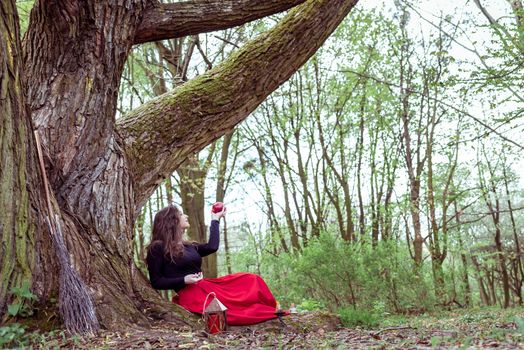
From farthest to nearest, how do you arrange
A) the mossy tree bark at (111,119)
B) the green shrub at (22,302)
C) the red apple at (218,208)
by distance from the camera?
the red apple at (218,208), the mossy tree bark at (111,119), the green shrub at (22,302)

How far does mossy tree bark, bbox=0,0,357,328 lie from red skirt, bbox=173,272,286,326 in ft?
1.77

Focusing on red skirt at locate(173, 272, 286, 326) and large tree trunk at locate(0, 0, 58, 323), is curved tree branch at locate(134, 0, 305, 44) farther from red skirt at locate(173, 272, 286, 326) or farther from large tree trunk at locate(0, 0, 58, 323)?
red skirt at locate(173, 272, 286, 326)

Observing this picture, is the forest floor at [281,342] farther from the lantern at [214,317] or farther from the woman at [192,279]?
the woman at [192,279]

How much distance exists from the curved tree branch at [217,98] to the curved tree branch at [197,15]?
32 centimetres

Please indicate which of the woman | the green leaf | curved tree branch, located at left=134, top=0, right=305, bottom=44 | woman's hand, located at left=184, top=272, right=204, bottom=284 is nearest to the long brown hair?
the woman

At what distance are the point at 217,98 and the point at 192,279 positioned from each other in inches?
68.7

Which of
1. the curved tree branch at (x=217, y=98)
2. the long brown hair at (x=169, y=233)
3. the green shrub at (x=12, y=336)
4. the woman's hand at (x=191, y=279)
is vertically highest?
the curved tree branch at (x=217, y=98)

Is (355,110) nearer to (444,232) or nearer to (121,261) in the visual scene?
(444,232)

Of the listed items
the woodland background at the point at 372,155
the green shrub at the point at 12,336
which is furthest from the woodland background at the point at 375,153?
A: the green shrub at the point at 12,336

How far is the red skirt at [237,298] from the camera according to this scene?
192 inches

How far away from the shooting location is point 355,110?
11.7 metres

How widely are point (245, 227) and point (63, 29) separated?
1592cm

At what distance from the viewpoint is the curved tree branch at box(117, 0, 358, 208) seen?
480 centimetres

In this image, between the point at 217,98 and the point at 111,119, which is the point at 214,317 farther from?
the point at 217,98
